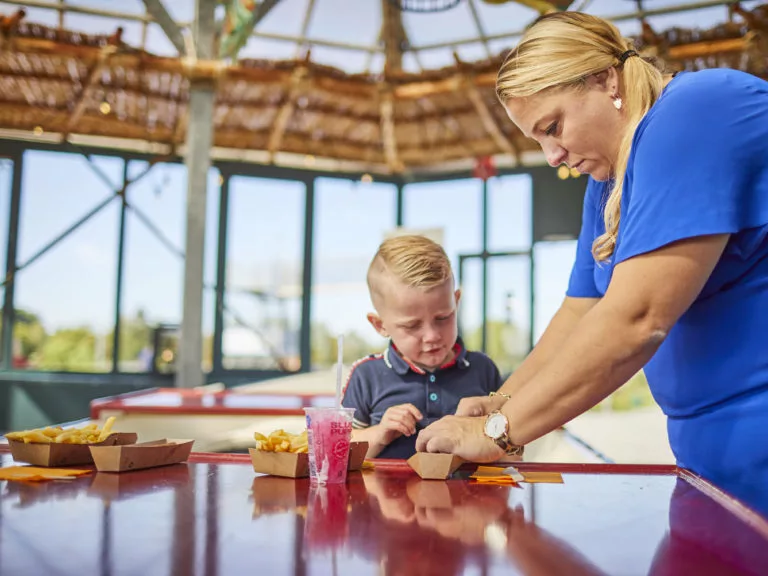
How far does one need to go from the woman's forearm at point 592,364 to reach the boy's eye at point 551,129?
37 centimetres

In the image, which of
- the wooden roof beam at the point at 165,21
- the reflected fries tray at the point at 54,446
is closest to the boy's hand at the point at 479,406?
the reflected fries tray at the point at 54,446

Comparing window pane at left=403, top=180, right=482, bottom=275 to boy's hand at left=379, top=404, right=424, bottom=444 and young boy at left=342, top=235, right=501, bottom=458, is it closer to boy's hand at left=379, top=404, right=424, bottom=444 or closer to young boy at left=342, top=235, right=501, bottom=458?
young boy at left=342, top=235, right=501, bottom=458

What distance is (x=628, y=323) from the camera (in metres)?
1.01

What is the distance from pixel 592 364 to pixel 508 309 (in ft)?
25.0

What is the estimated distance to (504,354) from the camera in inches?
340

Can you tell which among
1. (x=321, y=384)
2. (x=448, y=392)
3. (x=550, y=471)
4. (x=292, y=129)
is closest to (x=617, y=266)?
(x=550, y=471)

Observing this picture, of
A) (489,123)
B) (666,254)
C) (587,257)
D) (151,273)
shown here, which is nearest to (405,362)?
(587,257)

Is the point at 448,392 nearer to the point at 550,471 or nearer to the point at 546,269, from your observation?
the point at 550,471

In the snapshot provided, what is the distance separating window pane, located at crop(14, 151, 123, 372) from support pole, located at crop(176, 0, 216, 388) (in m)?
3.26

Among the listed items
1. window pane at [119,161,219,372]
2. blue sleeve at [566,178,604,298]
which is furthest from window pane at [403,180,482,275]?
blue sleeve at [566,178,604,298]

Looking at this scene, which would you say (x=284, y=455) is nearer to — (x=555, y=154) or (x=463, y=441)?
(x=463, y=441)

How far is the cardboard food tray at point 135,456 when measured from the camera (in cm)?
113

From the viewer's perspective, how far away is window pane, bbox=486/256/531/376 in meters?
8.51

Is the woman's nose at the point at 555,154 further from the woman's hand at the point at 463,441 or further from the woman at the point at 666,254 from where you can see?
the woman's hand at the point at 463,441
